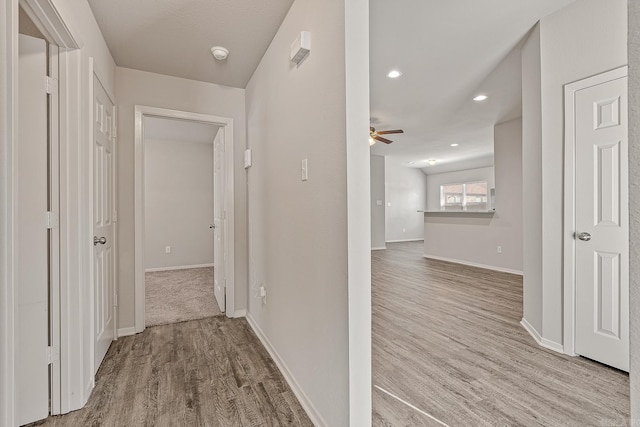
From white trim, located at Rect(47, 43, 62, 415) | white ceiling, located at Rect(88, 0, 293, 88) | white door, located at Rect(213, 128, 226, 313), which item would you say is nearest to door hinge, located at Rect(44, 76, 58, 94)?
white trim, located at Rect(47, 43, 62, 415)

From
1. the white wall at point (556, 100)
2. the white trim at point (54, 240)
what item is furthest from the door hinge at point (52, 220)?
the white wall at point (556, 100)

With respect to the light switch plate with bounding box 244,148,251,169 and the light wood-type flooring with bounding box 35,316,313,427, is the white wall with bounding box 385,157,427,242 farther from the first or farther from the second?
the light wood-type flooring with bounding box 35,316,313,427

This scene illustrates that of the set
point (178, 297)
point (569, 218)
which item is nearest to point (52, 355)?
point (178, 297)

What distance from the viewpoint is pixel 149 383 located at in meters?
1.84

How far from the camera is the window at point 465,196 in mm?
9195

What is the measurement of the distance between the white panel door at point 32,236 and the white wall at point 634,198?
2.27m

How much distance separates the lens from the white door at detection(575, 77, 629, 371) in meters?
1.92

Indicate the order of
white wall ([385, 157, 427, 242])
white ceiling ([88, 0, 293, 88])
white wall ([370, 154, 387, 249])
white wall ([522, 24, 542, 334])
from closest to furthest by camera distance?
white ceiling ([88, 0, 293, 88]) < white wall ([522, 24, 542, 334]) < white wall ([370, 154, 387, 249]) < white wall ([385, 157, 427, 242])

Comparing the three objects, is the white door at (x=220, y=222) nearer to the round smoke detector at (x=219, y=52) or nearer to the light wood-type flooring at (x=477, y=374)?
the round smoke detector at (x=219, y=52)

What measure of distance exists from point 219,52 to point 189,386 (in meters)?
2.43

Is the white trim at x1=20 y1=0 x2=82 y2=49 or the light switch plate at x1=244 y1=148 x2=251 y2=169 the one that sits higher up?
the white trim at x1=20 y1=0 x2=82 y2=49

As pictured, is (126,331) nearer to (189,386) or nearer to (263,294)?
(189,386)

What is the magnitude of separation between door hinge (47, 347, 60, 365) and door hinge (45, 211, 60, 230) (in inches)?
26.6

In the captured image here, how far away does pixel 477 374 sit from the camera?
6.20 ft
